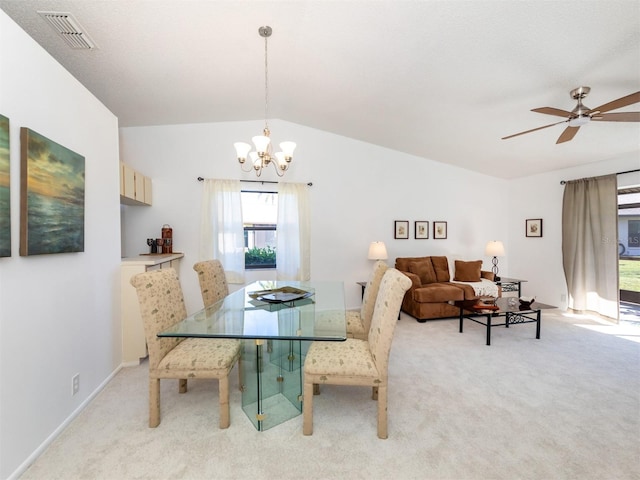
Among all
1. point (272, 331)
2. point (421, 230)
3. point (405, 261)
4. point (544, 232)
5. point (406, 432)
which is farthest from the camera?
point (421, 230)

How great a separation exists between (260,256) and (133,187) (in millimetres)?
1927

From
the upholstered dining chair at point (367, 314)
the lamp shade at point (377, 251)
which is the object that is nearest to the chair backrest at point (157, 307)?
the upholstered dining chair at point (367, 314)

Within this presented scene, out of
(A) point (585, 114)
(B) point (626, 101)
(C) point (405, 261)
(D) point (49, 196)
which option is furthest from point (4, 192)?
(C) point (405, 261)

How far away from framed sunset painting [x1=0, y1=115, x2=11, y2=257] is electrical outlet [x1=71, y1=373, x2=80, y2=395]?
3.42 feet

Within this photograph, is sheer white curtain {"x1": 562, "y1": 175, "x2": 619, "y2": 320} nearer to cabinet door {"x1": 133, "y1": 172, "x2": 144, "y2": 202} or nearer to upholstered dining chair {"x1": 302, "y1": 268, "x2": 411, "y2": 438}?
upholstered dining chair {"x1": 302, "y1": 268, "x2": 411, "y2": 438}

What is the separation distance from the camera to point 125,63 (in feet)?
7.83

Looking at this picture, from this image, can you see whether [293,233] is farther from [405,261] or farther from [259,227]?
[405,261]

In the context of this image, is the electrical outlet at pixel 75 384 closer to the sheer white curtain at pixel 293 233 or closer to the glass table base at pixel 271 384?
the glass table base at pixel 271 384

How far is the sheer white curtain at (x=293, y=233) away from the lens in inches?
166

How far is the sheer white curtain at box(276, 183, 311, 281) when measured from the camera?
4223 mm

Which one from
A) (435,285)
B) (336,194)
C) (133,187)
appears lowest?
(435,285)

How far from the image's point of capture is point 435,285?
13.9 ft

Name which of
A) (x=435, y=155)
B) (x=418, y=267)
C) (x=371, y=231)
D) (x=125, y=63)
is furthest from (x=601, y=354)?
(x=125, y=63)

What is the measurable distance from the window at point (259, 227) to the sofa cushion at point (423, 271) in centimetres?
226
